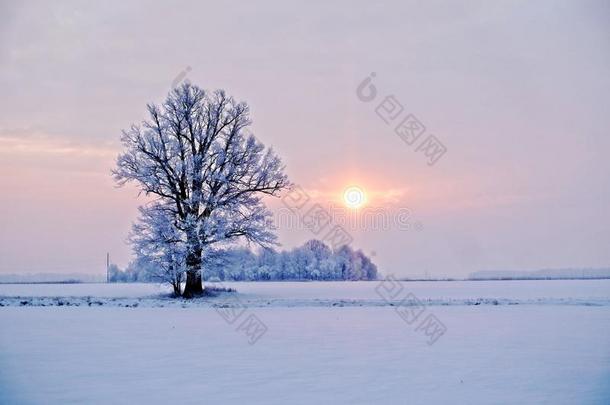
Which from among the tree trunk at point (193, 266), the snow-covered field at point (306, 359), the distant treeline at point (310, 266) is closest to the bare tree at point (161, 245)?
the tree trunk at point (193, 266)

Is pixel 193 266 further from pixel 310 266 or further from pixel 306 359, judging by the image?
pixel 310 266

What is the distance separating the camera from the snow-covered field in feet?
29.8

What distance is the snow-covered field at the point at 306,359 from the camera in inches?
357

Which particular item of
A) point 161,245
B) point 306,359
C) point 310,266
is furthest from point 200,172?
point 310,266

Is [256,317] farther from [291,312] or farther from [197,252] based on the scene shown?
[197,252]

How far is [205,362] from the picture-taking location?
1200cm

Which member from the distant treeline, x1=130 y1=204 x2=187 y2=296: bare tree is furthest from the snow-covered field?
the distant treeline

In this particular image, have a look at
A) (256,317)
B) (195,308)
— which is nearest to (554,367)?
(256,317)

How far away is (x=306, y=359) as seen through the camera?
12359 millimetres

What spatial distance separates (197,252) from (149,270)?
3.31 meters

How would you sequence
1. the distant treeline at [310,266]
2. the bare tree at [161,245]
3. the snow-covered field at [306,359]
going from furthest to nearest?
the distant treeline at [310,266], the bare tree at [161,245], the snow-covered field at [306,359]

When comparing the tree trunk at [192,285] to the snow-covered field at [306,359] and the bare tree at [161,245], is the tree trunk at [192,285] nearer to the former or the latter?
the bare tree at [161,245]

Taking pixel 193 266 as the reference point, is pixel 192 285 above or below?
below

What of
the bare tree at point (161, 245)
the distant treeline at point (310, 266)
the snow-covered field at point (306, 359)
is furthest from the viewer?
the distant treeline at point (310, 266)
